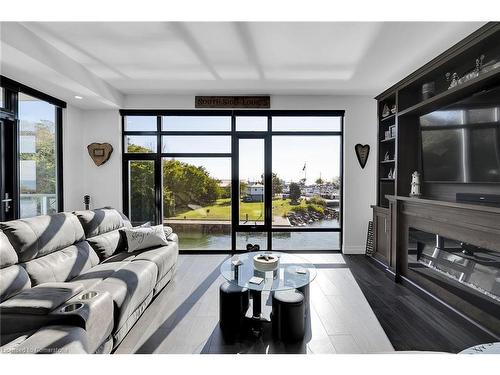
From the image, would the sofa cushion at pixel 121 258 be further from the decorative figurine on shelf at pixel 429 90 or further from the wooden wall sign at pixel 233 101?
the decorative figurine on shelf at pixel 429 90

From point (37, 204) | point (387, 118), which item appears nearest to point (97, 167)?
point (37, 204)

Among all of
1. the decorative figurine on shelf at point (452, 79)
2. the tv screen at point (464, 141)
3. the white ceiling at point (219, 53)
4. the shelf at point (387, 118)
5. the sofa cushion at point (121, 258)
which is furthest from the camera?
the shelf at point (387, 118)

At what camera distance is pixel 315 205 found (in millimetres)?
4742

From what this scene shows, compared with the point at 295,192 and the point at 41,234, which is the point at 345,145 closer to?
the point at 295,192

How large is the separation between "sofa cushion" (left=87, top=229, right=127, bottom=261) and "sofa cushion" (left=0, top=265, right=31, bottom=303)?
0.90 meters

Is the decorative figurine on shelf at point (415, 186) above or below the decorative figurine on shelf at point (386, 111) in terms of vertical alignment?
below

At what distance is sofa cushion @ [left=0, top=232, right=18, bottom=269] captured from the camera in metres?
1.90

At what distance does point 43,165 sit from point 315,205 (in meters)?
4.54

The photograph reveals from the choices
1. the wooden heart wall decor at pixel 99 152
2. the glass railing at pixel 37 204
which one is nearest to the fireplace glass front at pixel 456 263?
the wooden heart wall decor at pixel 99 152

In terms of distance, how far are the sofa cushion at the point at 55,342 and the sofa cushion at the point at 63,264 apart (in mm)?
791

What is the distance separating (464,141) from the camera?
8.54 feet

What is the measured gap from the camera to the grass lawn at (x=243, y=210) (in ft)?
15.3
